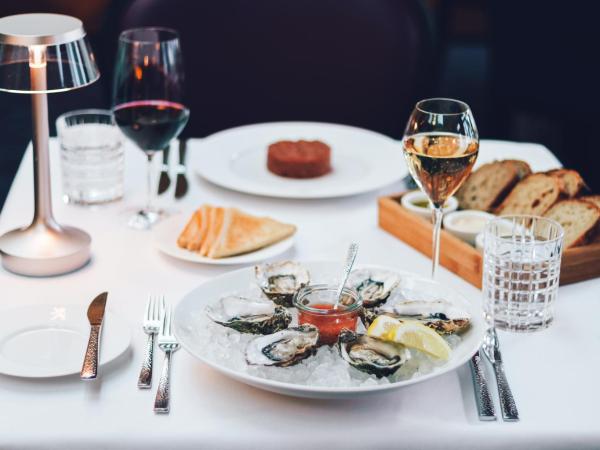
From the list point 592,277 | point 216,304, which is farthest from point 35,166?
point 592,277

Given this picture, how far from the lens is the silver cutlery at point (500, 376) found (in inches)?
40.5

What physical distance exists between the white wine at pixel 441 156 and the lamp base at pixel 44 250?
54 centimetres

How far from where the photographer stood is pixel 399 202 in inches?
64.1

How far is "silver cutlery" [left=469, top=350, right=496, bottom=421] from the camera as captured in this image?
102 centimetres

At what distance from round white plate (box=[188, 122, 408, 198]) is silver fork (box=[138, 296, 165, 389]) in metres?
0.49

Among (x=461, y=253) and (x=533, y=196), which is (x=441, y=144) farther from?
(x=533, y=196)

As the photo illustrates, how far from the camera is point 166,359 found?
112 cm

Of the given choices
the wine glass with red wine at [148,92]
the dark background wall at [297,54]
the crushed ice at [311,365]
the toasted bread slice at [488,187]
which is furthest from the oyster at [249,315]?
the dark background wall at [297,54]

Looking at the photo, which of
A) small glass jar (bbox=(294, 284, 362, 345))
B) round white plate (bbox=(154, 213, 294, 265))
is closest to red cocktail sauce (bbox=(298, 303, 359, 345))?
small glass jar (bbox=(294, 284, 362, 345))

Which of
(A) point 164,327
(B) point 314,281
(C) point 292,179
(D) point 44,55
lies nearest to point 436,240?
(B) point 314,281

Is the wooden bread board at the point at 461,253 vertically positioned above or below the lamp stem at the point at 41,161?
below

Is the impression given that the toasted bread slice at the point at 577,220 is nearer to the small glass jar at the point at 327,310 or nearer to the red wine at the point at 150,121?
the small glass jar at the point at 327,310

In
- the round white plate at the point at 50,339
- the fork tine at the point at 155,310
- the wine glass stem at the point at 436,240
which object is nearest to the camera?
the round white plate at the point at 50,339

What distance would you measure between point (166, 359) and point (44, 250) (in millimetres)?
394
